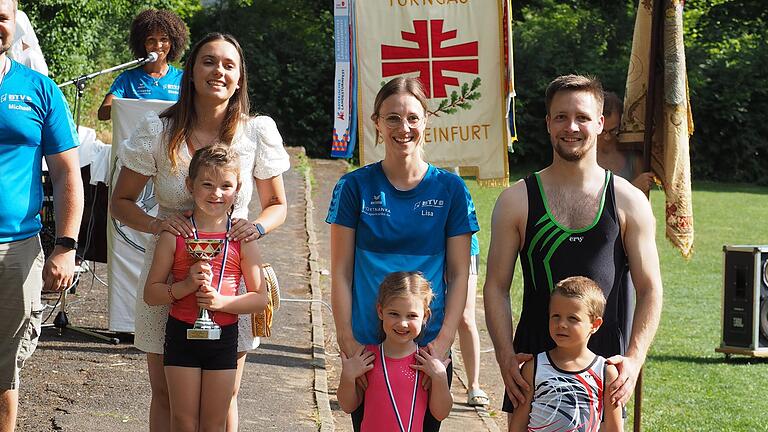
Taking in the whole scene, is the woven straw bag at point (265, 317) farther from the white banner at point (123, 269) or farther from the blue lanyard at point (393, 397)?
the white banner at point (123, 269)

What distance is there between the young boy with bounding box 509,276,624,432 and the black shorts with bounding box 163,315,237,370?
3.81 ft

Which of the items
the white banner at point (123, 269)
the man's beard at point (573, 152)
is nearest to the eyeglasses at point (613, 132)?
the man's beard at point (573, 152)

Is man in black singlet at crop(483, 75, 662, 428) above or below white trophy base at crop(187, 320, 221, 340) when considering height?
above

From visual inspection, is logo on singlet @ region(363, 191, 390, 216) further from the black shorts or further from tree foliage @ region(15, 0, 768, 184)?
tree foliage @ region(15, 0, 768, 184)

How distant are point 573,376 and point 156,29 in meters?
4.70

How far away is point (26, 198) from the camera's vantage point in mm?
4488

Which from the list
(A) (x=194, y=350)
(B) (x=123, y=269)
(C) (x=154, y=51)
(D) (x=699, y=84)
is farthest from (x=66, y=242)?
(D) (x=699, y=84)

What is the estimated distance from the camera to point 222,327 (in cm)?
428

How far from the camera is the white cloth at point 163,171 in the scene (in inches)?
173

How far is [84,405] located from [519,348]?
3.01 metres

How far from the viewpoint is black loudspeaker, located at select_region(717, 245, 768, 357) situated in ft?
29.1

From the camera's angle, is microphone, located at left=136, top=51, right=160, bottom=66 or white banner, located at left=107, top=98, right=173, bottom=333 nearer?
microphone, located at left=136, top=51, right=160, bottom=66

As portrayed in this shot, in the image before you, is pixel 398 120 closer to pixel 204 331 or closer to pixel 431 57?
pixel 204 331

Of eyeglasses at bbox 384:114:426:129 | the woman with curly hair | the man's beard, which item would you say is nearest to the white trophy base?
eyeglasses at bbox 384:114:426:129
